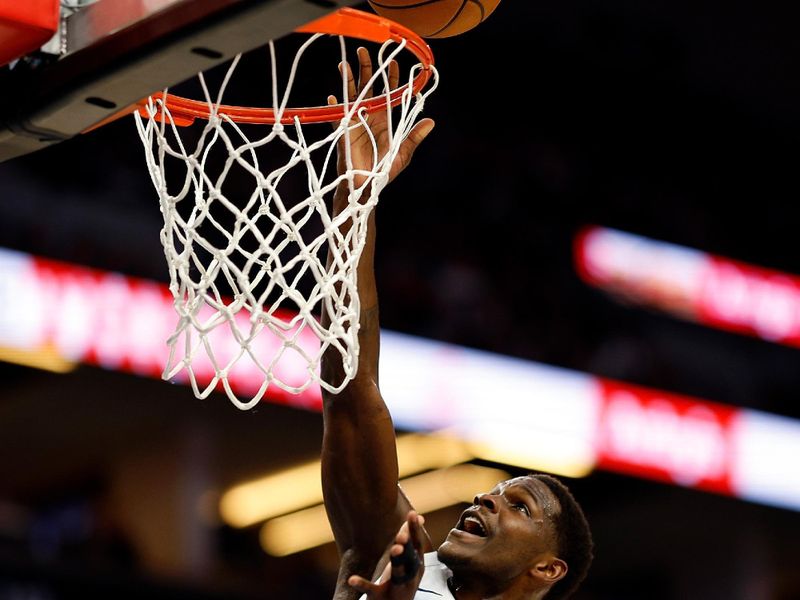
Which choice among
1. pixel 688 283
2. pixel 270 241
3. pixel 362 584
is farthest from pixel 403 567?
pixel 688 283

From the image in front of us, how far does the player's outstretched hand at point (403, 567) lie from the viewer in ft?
7.22

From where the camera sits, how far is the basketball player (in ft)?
9.01

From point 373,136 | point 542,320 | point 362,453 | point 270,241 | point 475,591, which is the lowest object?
point 542,320

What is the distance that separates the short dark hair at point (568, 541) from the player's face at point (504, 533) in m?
0.02

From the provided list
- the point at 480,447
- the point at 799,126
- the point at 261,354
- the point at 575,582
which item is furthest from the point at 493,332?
the point at 575,582

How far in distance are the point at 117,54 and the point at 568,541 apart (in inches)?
56.7

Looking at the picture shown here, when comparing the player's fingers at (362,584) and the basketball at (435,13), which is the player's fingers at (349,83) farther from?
the player's fingers at (362,584)

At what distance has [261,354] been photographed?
6.49m

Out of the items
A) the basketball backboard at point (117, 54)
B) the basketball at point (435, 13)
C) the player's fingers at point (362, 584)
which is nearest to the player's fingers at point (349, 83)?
the basketball at point (435, 13)

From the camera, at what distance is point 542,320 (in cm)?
829

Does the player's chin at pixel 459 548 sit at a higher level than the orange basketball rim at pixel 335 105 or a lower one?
lower

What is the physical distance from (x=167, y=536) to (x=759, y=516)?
4.10 metres

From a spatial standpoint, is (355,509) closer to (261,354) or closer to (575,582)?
(575,582)

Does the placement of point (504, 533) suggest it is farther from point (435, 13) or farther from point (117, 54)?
point (117, 54)
